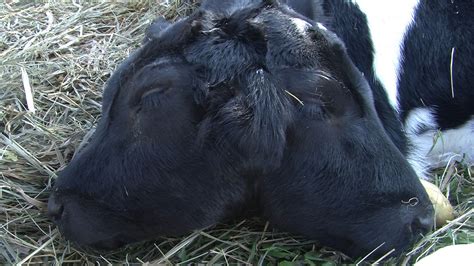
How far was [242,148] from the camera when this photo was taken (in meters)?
1.98

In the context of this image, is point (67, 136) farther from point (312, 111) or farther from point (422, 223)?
point (422, 223)

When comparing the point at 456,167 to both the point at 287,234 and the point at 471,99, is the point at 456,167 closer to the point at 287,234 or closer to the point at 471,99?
the point at 471,99

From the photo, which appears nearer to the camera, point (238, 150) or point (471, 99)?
point (238, 150)

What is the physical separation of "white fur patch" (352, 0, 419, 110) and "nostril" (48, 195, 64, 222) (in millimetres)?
1169

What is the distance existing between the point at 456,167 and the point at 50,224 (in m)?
1.49

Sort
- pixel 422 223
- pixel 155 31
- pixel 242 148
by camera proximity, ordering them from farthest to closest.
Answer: pixel 155 31
pixel 422 223
pixel 242 148

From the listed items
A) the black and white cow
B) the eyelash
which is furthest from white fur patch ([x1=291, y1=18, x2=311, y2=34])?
the eyelash

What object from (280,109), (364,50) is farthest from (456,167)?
(280,109)

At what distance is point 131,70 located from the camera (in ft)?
7.07

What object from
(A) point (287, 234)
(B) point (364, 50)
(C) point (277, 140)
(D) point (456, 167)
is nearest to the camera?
(C) point (277, 140)

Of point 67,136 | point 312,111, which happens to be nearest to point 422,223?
A: point 312,111

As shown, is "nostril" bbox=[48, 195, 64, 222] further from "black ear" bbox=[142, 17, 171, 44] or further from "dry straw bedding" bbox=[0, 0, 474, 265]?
"black ear" bbox=[142, 17, 171, 44]

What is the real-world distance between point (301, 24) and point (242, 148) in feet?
1.42

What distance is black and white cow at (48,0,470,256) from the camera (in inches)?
78.9
